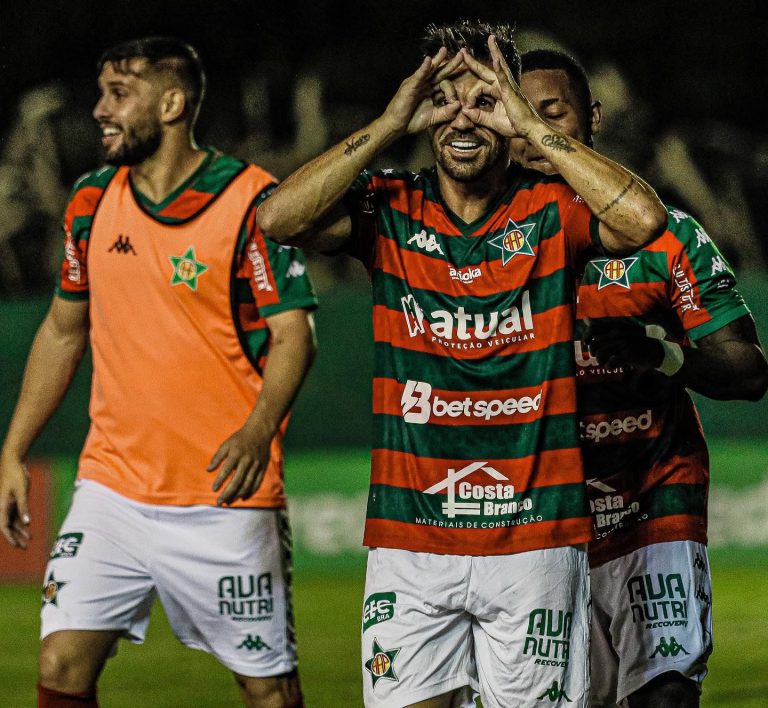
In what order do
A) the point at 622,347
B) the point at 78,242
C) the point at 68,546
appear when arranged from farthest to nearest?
the point at 78,242
the point at 68,546
the point at 622,347

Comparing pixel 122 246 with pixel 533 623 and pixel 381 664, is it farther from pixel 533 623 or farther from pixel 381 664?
pixel 533 623

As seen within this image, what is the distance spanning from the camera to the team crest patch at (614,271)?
4133mm

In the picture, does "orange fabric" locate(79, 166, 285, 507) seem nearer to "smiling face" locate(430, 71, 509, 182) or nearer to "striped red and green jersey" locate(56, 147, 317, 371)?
"striped red and green jersey" locate(56, 147, 317, 371)

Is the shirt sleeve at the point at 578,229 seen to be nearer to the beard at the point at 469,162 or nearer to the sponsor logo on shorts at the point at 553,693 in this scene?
the beard at the point at 469,162

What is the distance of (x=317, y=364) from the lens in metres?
9.84

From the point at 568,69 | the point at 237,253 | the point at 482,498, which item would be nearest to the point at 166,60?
the point at 237,253

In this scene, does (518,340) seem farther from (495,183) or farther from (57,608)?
(57,608)

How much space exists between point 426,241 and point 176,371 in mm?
1240

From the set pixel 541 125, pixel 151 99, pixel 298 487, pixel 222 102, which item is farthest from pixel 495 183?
pixel 222 102

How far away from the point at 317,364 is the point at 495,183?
6350 mm

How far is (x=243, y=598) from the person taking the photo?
4.44m

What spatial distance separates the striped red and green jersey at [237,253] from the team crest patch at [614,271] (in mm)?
912

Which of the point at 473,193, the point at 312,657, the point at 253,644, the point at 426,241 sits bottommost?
the point at 312,657

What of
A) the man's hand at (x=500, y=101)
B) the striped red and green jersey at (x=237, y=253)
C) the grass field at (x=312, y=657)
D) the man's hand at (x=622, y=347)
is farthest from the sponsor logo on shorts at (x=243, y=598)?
the grass field at (x=312, y=657)
